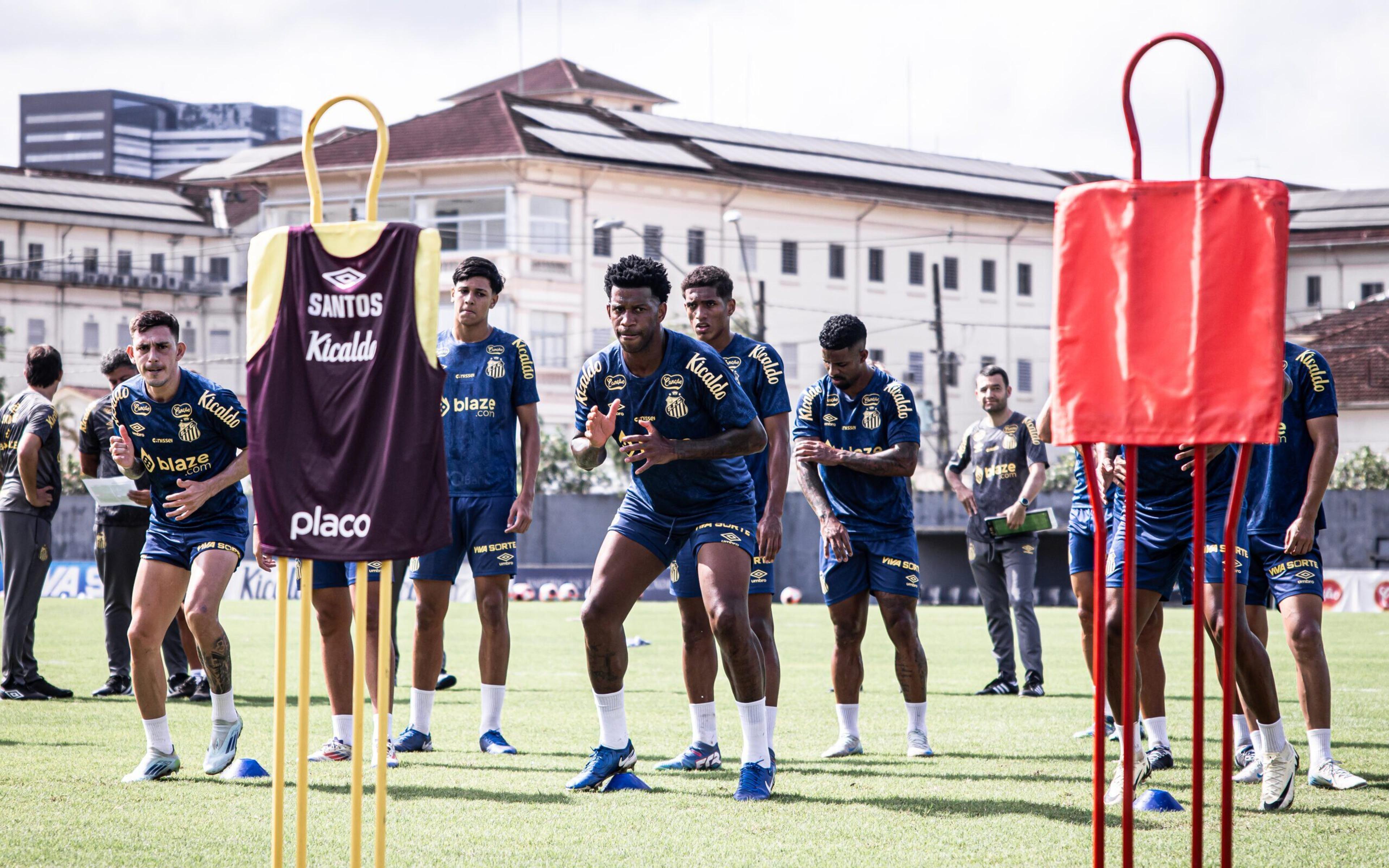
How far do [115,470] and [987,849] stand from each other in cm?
880

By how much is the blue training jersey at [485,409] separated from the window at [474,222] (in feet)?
156

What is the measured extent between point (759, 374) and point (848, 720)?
2.05 meters

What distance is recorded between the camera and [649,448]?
22.9ft

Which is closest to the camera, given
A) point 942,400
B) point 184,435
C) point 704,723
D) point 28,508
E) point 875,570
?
point 184,435

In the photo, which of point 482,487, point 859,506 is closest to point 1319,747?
point 859,506

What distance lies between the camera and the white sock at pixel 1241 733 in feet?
27.5

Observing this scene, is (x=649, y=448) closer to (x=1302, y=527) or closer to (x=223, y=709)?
(x=223, y=709)

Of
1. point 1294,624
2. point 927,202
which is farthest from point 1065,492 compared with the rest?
point 927,202

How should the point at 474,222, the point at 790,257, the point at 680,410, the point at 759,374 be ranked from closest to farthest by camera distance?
the point at 680,410, the point at 759,374, the point at 474,222, the point at 790,257

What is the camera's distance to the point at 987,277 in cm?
6981

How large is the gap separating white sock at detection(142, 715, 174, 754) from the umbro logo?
12.1 ft

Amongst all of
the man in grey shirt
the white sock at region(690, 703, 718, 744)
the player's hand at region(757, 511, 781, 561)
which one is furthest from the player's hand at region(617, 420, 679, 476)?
the man in grey shirt

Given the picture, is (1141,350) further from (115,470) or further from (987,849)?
(115,470)

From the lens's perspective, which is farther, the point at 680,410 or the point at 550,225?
the point at 550,225
